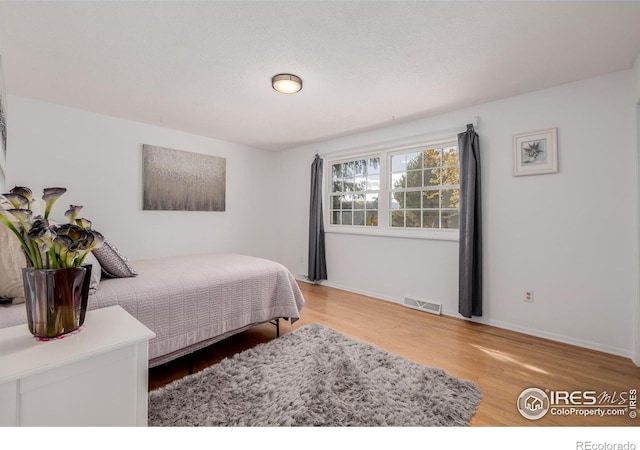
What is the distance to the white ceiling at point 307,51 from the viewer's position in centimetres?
174

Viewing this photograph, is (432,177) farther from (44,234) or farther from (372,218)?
(44,234)

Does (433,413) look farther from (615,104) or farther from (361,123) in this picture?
(361,123)

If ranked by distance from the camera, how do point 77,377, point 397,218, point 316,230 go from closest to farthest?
point 77,377 < point 397,218 < point 316,230

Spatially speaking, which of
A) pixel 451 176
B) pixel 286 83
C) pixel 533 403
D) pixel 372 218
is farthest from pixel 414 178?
pixel 533 403

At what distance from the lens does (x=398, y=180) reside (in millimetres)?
3934

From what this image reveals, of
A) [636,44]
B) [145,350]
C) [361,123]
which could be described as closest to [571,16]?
[636,44]

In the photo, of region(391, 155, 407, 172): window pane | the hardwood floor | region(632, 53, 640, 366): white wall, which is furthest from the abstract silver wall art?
region(632, 53, 640, 366): white wall

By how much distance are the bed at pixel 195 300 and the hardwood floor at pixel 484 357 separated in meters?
0.28

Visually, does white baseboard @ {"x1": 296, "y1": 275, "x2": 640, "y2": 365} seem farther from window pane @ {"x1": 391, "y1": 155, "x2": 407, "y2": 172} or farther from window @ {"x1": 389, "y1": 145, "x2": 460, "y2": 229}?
window pane @ {"x1": 391, "y1": 155, "x2": 407, "y2": 172}

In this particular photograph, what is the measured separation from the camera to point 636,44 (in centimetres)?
204

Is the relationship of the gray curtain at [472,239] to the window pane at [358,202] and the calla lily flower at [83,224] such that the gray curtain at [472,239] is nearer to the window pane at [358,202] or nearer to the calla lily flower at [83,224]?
the window pane at [358,202]

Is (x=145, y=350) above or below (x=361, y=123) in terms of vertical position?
below

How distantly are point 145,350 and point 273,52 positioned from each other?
6.91ft

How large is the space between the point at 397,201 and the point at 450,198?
72cm
